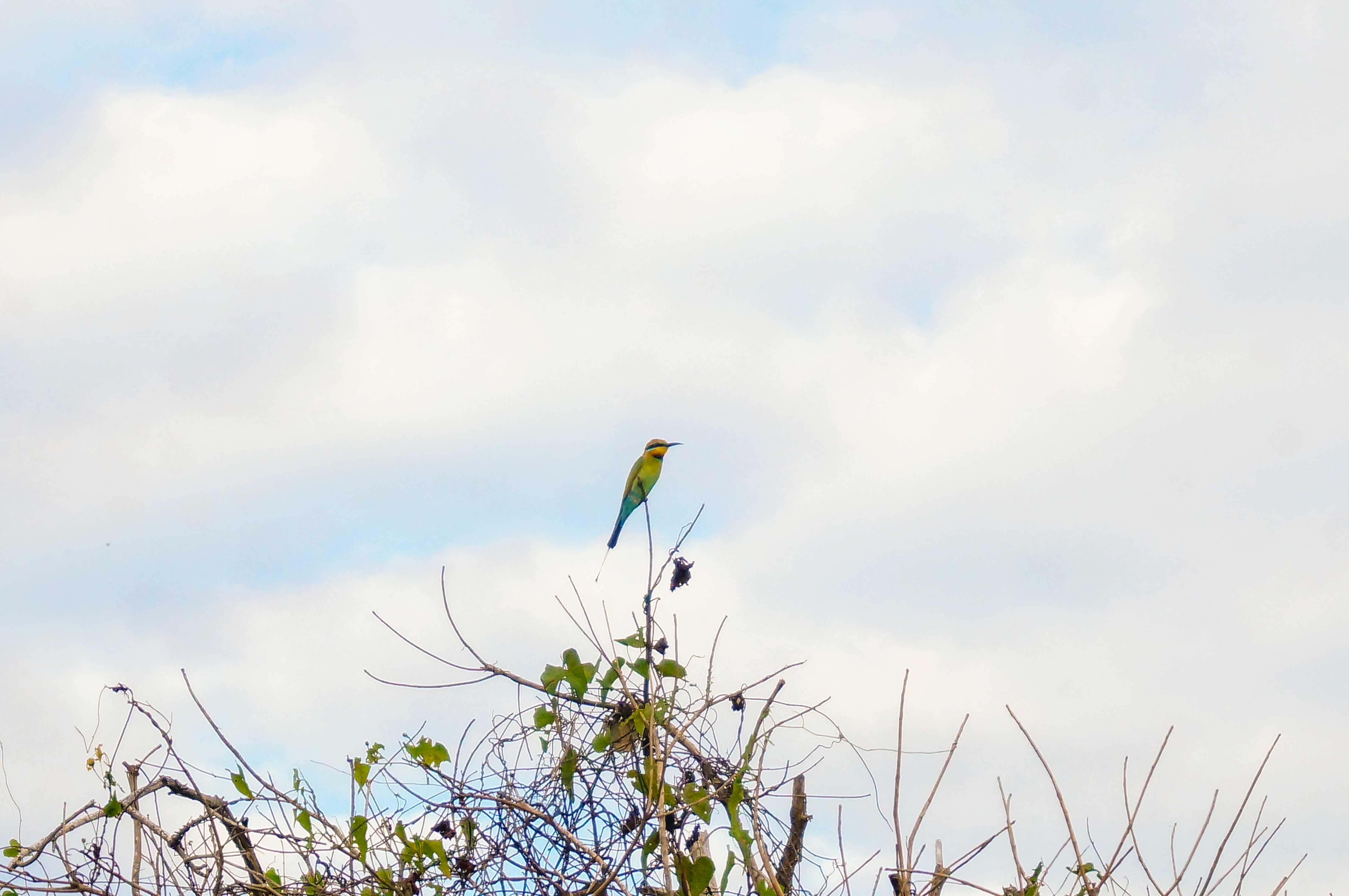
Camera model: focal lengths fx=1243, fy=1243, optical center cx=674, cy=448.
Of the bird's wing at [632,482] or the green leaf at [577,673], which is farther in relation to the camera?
the bird's wing at [632,482]

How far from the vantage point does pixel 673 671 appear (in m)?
3.69

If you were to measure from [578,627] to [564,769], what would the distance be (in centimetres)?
43

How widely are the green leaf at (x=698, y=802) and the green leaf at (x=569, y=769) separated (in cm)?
35

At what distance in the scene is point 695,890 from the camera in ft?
10.8

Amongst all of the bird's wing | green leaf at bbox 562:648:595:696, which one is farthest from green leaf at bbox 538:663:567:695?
the bird's wing

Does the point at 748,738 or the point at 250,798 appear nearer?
the point at 748,738

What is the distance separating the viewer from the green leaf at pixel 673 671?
369 cm

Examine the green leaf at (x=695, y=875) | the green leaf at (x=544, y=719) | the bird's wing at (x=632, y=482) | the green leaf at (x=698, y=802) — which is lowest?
the green leaf at (x=695, y=875)

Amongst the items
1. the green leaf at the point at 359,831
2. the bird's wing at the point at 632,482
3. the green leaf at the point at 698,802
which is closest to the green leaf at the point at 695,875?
the green leaf at the point at 698,802

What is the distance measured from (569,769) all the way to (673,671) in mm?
433

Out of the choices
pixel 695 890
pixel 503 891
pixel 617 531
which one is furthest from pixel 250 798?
pixel 617 531

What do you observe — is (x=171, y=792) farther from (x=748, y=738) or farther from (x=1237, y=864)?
(x=1237, y=864)

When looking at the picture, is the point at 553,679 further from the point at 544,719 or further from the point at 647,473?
the point at 647,473

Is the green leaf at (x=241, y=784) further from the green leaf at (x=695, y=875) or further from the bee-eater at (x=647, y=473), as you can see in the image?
the bee-eater at (x=647, y=473)
